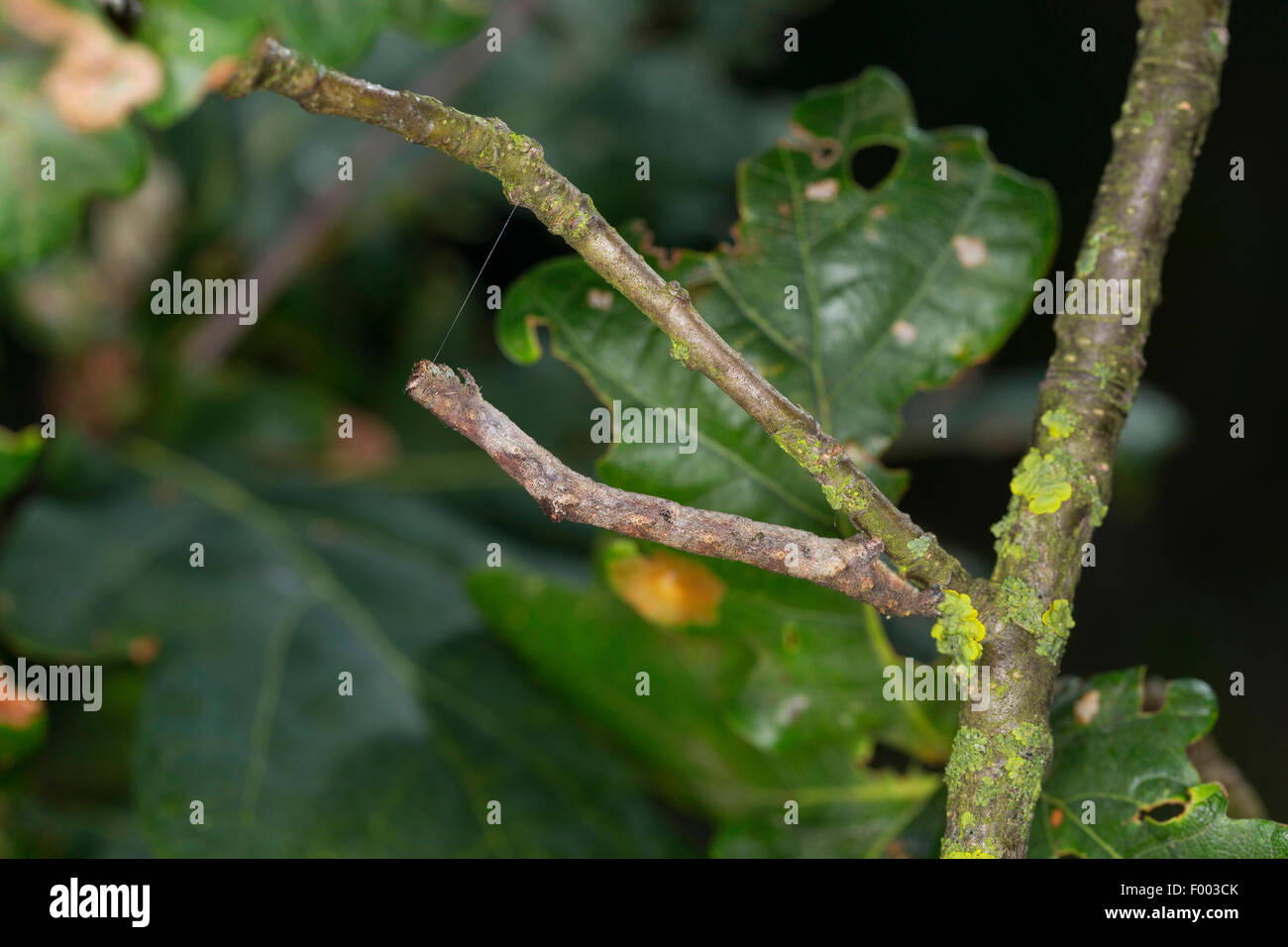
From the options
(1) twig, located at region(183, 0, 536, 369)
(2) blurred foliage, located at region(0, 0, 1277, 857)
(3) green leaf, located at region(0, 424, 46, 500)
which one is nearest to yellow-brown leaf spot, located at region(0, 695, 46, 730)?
(2) blurred foliage, located at region(0, 0, 1277, 857)

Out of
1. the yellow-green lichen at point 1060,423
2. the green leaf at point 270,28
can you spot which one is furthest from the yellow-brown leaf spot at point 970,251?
the green leaf at point 270,28

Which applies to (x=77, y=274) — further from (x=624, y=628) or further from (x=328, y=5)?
(x=624, y=628)

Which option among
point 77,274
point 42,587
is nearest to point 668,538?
point 42,587

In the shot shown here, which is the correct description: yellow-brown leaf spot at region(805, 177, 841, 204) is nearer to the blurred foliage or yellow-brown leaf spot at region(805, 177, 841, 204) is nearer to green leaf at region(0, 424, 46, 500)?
the blurred foliage

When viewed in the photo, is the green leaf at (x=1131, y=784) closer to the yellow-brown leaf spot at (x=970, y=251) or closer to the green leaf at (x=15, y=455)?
the yellow-brown leaf spot at (x=970, y=251)

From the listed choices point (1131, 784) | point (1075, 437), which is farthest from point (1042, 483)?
point (1131, 784)

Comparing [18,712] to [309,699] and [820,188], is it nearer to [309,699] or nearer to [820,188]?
[309,699]
